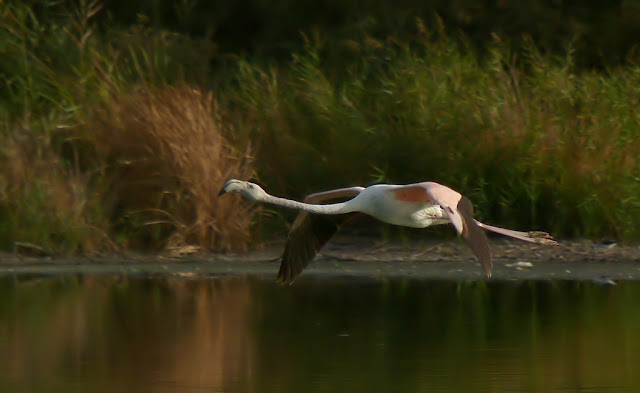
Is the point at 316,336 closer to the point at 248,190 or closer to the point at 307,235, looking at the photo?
the point at 307,235

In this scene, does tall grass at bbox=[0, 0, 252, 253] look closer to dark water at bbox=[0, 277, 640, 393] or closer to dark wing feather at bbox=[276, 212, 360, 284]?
dark water at bbox=[0, 277, 640, 393]

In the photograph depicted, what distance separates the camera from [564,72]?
12.0 m

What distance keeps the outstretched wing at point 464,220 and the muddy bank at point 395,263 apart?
320 cm

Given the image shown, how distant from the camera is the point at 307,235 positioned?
27.3 ft

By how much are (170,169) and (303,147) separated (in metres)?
1.31

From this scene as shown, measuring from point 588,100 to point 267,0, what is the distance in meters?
5.94

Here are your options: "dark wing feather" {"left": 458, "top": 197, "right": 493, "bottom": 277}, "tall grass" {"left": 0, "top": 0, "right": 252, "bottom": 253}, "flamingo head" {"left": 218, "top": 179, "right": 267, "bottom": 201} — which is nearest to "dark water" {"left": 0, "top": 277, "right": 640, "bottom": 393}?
"dark wing feather" {"left": 458, "top": 197, "right": 493, "bottom": 277}

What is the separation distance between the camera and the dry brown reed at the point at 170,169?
36.1 ft

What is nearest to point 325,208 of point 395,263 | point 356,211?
point 356,211

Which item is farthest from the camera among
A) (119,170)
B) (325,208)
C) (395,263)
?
(119,170)

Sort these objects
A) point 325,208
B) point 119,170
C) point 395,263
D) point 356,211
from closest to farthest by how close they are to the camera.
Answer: point 325,208 → point 356,211 → point 395,263 → point 119,170

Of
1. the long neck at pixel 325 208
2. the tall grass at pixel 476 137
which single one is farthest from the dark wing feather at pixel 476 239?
the tall grass at pixel 476 137

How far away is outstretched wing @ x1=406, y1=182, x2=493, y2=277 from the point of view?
661 centimetres

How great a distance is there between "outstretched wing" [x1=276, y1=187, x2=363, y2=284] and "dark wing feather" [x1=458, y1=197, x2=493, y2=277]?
1243 millimetres
